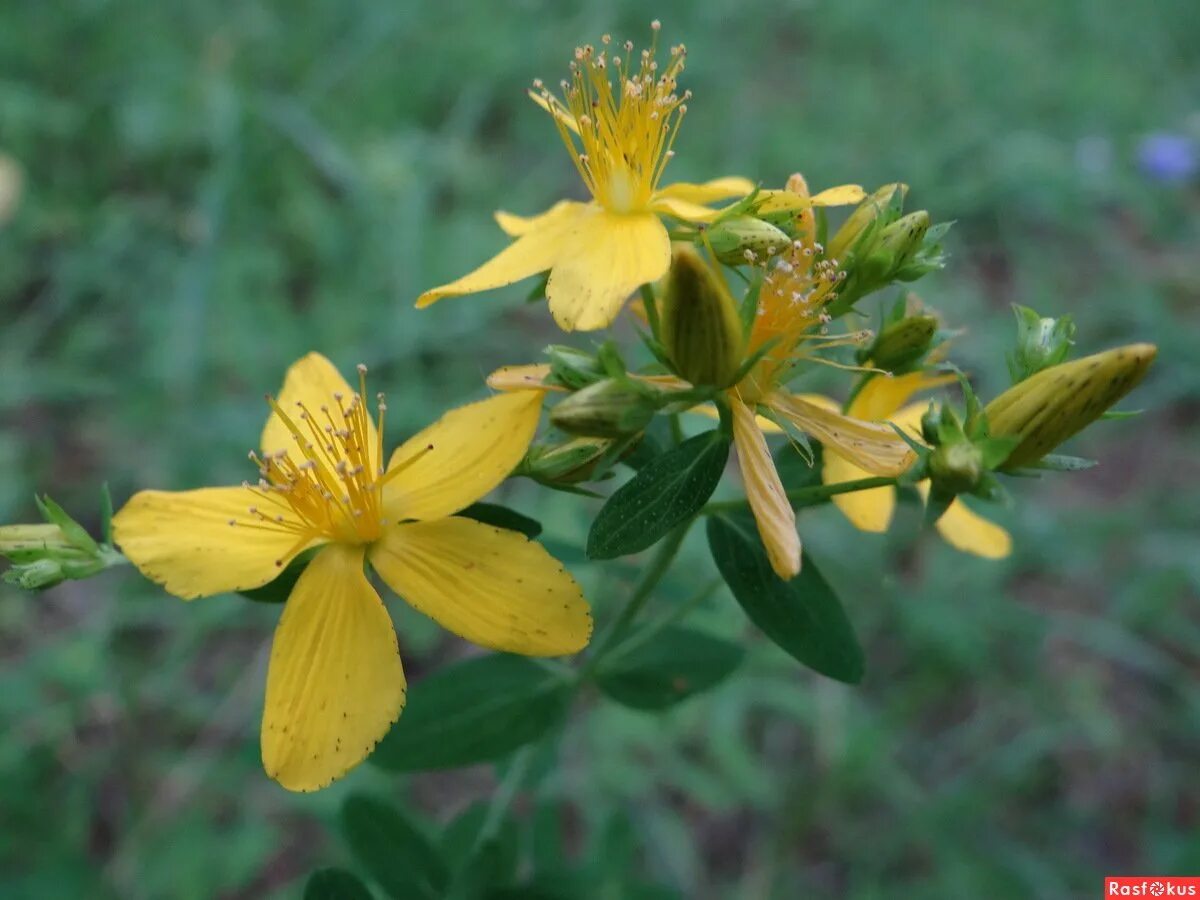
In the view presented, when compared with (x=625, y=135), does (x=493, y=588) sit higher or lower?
lower

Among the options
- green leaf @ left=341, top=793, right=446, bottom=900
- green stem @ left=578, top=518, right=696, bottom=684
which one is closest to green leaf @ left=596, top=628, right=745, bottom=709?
green stem @ left=578, top=518, right=696, bottom=684

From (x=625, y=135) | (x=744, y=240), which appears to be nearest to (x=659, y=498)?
(x=744, y=240)

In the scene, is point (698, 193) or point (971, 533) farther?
point (971, 533)

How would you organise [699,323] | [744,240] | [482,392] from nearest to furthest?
[699,323]
[744,240]
[482,392]

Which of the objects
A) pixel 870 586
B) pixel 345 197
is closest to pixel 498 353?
pixel 345 197

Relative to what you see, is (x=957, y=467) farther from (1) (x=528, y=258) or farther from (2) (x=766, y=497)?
(1) (x=528, y=258)

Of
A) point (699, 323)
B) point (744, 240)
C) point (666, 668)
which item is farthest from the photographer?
point (666, 668)

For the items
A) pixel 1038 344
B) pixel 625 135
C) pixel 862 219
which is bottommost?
pixel 1038 344

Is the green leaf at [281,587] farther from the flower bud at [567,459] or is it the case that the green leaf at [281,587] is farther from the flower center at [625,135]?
the flower center at [625,135]
